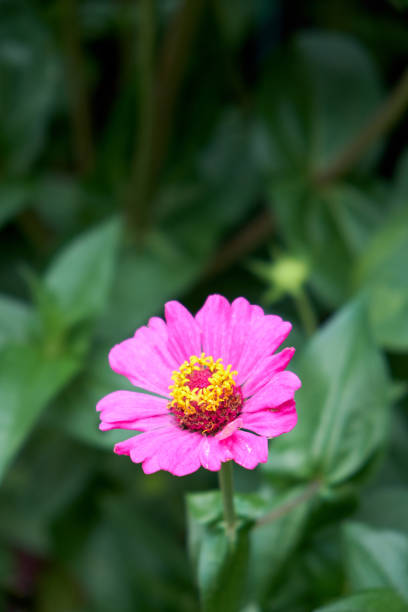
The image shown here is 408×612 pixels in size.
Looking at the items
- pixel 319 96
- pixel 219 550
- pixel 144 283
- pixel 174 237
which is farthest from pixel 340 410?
pixel 319 96

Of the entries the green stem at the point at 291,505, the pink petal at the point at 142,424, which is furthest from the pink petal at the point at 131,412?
the green stem at the point at 291,505

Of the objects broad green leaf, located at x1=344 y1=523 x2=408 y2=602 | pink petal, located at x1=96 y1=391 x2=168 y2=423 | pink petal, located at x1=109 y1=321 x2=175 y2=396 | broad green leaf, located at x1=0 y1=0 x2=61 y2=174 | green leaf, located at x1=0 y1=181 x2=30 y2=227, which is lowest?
broad green leaf, located at x1=344 y1=523 x2=408 y2=602

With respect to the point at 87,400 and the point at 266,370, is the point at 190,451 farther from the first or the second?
the point at 87,400

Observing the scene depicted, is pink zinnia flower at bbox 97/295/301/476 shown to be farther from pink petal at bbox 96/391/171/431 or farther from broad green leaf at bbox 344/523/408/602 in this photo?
broad green leaf at bbox 344/523/408/602

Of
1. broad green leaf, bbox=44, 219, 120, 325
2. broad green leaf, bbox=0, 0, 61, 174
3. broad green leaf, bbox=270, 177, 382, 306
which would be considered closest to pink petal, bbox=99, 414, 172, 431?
broad green leaf, bbox=44, 219, 120, 325

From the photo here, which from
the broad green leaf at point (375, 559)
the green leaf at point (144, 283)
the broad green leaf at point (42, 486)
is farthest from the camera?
the broad green leaf at point (42, 486)

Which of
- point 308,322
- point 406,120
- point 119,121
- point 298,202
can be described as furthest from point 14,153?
point 406,120

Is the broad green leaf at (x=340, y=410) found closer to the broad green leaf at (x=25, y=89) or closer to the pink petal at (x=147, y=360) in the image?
the pink petal at (x=147, y=360)
